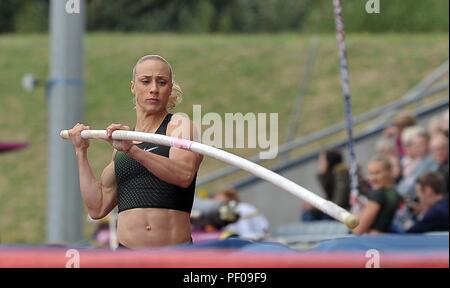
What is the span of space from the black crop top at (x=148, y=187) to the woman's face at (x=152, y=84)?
0.31 feet

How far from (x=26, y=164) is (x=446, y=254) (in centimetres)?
1753

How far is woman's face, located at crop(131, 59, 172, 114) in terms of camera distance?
481 centimetres

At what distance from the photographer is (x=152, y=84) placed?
481cm

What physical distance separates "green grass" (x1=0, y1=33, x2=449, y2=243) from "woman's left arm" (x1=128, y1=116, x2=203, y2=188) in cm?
1364

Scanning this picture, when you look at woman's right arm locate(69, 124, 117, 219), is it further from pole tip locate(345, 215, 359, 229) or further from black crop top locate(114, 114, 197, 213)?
pole tip locate(345, 215, 359, 229)

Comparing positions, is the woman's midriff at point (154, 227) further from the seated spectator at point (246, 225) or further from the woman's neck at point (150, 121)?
the seated spectator at point (246, 225)

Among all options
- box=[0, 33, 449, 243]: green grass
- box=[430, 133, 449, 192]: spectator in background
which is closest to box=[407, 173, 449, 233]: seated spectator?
box=[430, 133, 449, 192]: spectator in background

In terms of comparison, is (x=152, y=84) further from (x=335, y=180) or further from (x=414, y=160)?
(x=335, y=180)

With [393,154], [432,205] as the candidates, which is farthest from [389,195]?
[393,154]

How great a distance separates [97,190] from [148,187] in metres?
0.23

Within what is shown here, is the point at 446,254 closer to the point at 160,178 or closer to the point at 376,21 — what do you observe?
the point at 160,178

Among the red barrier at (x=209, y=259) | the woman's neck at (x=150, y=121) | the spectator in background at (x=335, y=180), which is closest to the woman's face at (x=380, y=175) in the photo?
the spectator in background at (x=335, y=180)

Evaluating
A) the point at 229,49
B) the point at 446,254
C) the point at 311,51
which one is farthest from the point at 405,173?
the point at 229,49

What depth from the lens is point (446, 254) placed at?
4.93 meters
